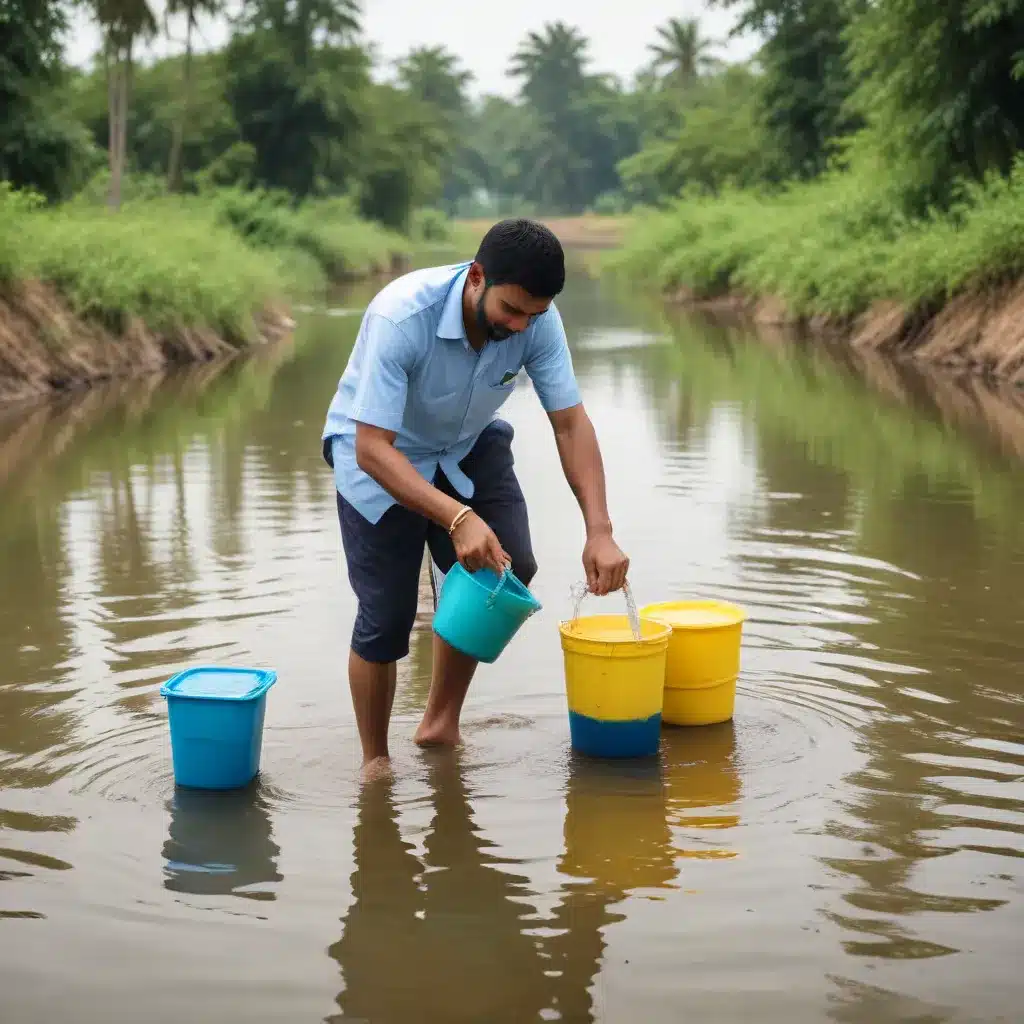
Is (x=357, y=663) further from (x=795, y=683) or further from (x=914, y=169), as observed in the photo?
(x=914, y=169)

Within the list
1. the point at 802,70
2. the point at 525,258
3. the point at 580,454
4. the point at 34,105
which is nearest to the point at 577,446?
the point at 580,454

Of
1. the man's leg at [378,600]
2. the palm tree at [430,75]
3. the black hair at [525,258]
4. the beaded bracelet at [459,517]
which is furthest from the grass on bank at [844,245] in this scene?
the palm tree at [430,75]

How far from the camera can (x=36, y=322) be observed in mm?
16062

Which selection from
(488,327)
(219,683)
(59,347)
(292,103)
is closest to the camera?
(488,327)

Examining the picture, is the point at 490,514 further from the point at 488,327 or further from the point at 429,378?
the point at 488,327

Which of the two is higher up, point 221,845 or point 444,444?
point 444,444

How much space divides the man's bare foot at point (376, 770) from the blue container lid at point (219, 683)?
1.32 feet

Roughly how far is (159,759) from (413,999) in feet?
6.34

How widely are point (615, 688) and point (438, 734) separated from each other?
0.66 m

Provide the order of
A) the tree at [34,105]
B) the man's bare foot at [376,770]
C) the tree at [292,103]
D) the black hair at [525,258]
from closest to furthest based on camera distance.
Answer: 1. the black hair at [525,258]
2. the man's bare foot at [376,770]
3. the tree at [34,105]
4. the tree at [292,103]

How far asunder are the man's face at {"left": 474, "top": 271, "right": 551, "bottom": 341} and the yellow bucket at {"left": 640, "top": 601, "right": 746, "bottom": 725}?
1226 millimetres

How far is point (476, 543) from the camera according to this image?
4629 mm

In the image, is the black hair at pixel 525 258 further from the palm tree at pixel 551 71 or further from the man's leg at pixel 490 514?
the palm tree at pixel 551 71

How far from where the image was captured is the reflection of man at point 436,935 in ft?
11.7
